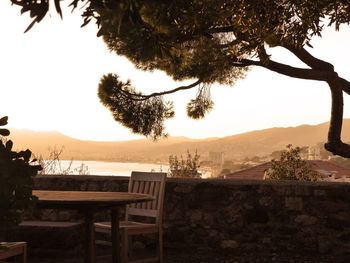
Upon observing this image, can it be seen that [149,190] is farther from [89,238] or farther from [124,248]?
[89,238]

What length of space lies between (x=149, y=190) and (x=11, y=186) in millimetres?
2609

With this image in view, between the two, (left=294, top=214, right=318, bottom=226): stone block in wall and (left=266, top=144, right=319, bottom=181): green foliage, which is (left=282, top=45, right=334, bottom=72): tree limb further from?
(left=266, top=144, right=319, bottom=181): green foliage

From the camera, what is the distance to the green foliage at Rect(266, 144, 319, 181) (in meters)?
10.4

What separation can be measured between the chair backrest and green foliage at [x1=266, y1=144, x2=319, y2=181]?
625 centimetres

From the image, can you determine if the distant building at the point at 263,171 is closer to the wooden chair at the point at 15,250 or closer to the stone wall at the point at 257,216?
the stone wall at the point at 257,216

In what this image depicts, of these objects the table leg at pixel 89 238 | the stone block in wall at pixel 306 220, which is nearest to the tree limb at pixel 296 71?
the stone block in wall at pixel 306 220

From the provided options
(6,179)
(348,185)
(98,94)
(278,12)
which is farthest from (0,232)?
(98,94)

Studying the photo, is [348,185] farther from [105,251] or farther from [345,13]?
[105,251]

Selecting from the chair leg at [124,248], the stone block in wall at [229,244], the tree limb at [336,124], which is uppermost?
the tree limb at [336,124]

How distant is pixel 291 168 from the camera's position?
10539 mm

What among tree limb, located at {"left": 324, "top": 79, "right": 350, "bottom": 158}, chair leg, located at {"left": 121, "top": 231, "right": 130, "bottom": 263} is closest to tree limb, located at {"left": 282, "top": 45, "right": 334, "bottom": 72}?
tree limb, located at {"left": 324, "top": 79, "right": 350, "bottom": 158}

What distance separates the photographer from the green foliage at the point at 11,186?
1804 mm

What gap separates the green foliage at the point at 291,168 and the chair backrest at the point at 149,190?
6.25 meters

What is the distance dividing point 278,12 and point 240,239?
6.65ft
